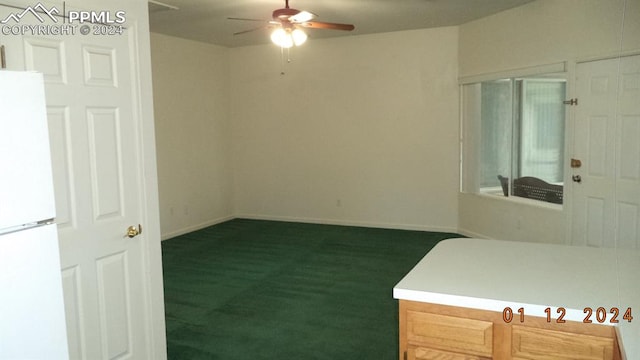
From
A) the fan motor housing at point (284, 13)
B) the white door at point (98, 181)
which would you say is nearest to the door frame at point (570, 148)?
the fan motor housing at point (284, 13)

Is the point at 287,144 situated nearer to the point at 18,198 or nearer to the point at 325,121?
the point at 325,121

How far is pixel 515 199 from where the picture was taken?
5805mm

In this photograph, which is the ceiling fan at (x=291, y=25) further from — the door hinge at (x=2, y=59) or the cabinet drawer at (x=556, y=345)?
the cabinet drawer at (x=556, y=345)

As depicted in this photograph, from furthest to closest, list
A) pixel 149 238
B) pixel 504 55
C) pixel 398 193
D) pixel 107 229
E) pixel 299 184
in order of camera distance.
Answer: pixel 299 184
pixel 398 193
pixel 504 55
pixel 149 238
pixel 107 229

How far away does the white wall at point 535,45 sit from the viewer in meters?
4.36

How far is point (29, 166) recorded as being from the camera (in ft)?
5.90

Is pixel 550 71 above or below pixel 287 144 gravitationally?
above

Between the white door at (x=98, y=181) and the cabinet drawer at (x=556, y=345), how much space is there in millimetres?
2021

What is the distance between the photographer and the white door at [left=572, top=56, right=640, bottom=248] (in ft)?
13.8

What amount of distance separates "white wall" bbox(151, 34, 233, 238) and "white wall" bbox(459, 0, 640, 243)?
3.66 meters

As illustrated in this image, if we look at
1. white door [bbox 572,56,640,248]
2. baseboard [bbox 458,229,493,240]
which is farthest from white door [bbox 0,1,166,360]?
baseboard [bbox 458,229,493,240]

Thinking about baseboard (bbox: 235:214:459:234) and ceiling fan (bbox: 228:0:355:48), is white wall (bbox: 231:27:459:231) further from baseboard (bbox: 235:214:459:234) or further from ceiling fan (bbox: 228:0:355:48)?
ceiling fan (bbox: 228:0:355:48)

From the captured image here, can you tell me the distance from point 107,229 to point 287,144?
17.2 ft

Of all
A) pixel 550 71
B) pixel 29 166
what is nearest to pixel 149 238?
pixel 29 166
